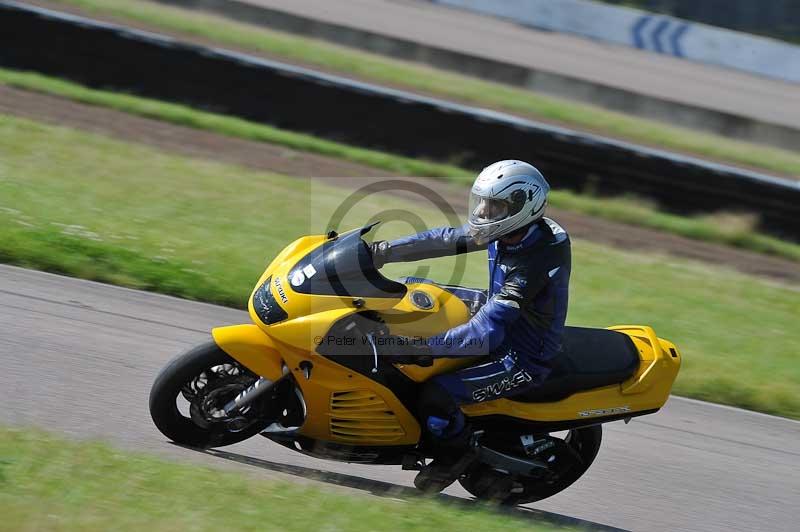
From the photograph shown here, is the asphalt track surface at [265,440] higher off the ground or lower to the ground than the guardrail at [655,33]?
lower

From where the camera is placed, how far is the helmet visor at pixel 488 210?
4781mm

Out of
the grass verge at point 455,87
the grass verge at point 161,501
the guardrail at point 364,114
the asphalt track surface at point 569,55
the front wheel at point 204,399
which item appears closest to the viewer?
the grass verge at point 161,501

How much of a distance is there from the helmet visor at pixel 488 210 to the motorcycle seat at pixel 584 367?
2.90 ft

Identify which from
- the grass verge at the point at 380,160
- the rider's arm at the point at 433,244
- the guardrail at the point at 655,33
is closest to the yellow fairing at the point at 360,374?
the rider's arm at the point at 433,244

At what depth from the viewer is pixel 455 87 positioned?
1856 centimetres

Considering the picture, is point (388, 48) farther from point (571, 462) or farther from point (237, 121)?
point (571, 462)

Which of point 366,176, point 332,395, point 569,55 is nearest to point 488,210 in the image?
point 332,395

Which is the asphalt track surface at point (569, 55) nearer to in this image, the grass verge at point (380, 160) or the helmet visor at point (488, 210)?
the grass verge at point (380, 160)

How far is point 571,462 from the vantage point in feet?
17.9

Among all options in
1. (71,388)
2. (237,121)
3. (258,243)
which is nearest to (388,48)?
(237,121)

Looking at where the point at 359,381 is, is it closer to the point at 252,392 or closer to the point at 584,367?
the point at 252,392

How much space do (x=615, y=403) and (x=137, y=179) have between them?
6823mm

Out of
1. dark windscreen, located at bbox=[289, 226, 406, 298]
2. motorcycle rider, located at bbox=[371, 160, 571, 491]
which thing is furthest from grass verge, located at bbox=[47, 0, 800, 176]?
dark windscreen, located at bbox=[289, 226, 406, 298]

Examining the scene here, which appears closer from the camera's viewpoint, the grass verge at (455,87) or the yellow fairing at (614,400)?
the yellow fairing at (614,400)
